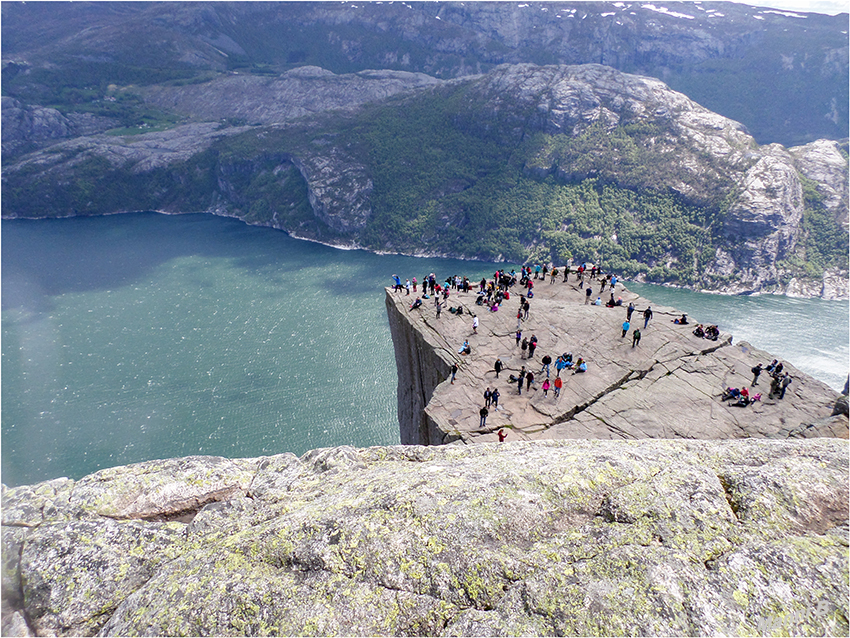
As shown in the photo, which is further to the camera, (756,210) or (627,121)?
(627,121)

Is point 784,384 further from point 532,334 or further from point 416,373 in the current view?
point 416,373

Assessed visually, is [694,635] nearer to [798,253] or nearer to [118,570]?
[118,570]

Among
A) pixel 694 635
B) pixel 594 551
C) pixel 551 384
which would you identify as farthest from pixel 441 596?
pixel 551 384

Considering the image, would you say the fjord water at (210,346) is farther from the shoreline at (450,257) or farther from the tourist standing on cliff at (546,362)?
the tourist standing on cliff at (546,362)

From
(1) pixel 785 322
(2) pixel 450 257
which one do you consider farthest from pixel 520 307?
(2) pixel 450 257

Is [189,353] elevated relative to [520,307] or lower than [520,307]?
lower

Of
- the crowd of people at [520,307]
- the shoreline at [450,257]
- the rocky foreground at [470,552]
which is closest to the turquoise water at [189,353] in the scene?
the shoreline at [450,257]

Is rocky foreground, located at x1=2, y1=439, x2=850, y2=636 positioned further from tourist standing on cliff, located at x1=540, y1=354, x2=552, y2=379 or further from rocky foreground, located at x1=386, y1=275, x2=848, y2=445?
tourist standing on cliff, located at x1=540, y1=354, x2=552, y2=379
